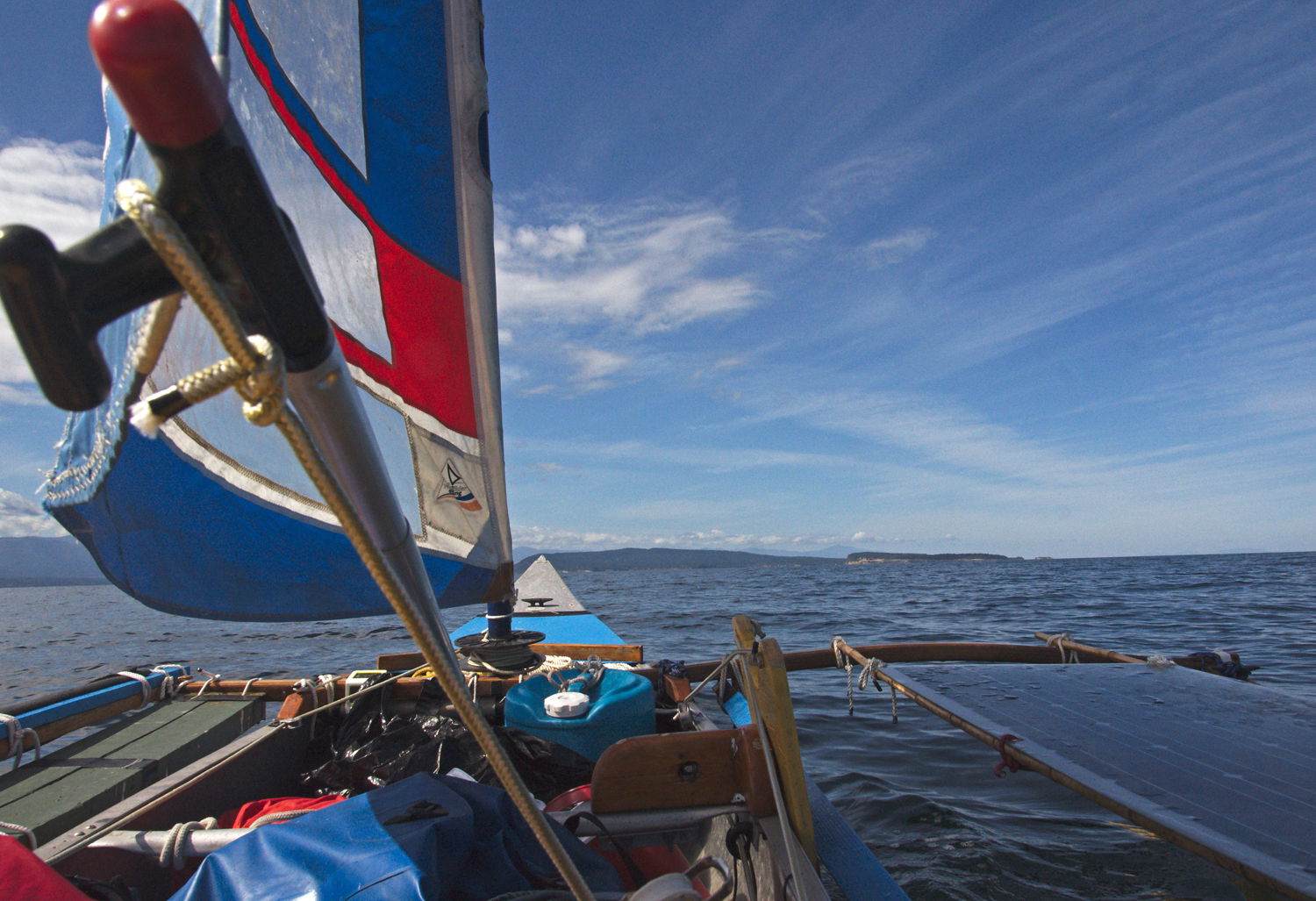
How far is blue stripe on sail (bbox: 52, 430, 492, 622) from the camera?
1916 millimetres

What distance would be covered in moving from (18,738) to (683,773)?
3.07 metres

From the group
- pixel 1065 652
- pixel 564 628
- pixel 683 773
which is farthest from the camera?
pixel 564 628

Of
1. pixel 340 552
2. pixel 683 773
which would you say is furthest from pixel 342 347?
pixel 683 773

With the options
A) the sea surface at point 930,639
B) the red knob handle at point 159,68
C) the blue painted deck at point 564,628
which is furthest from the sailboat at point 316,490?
the blue painted deck at point 564,628

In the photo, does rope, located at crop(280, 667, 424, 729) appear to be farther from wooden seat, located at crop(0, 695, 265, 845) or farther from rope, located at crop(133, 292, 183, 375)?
rope, located at crop(133, 292, 183, 375)

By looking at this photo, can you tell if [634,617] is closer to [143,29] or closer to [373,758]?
[373,758]

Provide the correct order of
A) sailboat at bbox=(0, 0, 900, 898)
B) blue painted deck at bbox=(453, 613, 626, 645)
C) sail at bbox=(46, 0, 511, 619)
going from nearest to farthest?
1. sailboat at bbox=(0, 0, 900, 898)
2. sail at bbox=(46, 0, 511, 619)
3. blue painted deck at bbox=(453, 613, 626, 645)

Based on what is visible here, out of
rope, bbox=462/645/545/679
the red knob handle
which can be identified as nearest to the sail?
rope, bbox=462/645/545/679

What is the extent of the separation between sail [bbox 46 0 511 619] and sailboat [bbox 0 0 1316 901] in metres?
0.01

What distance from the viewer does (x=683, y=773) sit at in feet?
8.36

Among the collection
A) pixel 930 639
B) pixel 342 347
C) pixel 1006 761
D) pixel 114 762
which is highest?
pixel 342 347

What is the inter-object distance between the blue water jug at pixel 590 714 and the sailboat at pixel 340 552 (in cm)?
2

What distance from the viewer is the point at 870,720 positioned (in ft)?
24.8

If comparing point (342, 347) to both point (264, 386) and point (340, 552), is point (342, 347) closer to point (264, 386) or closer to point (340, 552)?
point (340, 552)
